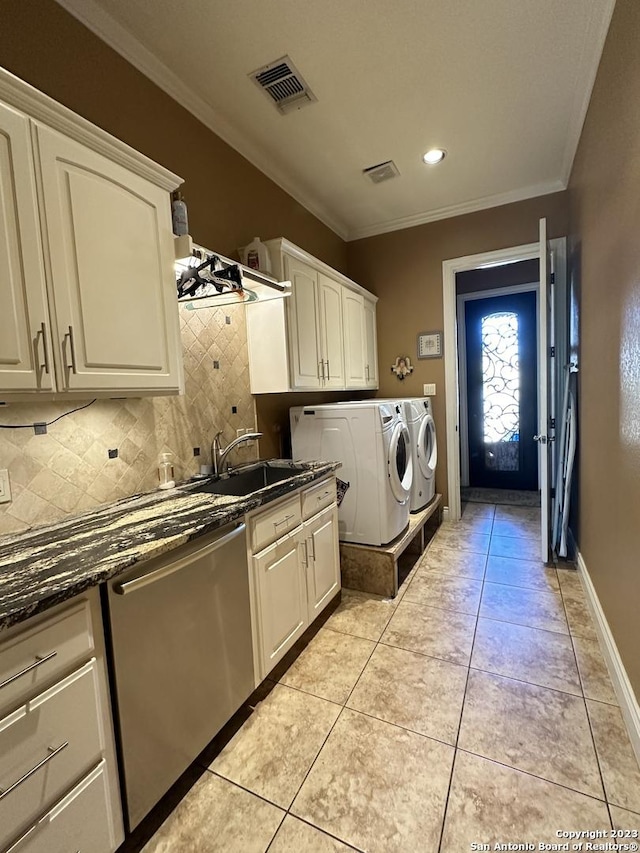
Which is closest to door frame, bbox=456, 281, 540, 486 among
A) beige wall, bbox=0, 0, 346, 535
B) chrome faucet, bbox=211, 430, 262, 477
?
beige wall, bbox=0, 0, 346, 535

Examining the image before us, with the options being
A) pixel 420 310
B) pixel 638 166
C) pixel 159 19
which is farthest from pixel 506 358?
pixel 159 19

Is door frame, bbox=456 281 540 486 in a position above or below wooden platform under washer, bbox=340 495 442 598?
above

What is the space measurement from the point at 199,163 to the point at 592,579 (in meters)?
3.31

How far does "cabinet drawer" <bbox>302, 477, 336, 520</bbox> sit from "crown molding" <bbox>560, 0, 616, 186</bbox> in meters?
2.53

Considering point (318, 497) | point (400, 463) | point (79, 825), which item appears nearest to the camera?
point (79, 825)

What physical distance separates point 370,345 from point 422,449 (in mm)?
1152

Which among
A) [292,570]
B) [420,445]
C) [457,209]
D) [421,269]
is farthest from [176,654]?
[457,209]

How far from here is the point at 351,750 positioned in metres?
1.45

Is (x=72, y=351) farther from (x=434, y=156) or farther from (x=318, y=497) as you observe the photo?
(x=434, y=156)

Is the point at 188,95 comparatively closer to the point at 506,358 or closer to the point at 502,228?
the point at 502,228

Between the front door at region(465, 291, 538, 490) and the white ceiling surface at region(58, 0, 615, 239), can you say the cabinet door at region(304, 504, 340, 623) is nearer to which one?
the white ceiling surface at region(58, 0, 615, 239)

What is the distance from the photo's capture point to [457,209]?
350 cm

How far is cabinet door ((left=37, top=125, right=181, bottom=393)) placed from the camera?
3.94 ft

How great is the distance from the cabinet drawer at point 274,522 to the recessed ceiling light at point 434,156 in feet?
8.41
